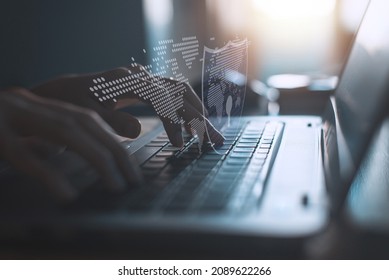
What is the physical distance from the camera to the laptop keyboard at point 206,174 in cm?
36

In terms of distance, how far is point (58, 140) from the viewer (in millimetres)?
398

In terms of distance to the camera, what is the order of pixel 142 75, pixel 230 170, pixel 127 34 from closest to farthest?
pixel 230 170
pixel 142 75
pixel 127 34

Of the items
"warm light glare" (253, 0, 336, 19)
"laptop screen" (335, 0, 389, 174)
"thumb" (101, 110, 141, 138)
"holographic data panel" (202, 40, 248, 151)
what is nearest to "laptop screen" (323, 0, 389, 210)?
"laptop screen" (335, 0, 389, 174)

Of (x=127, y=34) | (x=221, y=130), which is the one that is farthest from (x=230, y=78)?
(x=127, y=34)

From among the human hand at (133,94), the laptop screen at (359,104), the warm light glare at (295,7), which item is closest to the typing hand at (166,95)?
the human hand at (133,94)

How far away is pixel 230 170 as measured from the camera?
0.45 m

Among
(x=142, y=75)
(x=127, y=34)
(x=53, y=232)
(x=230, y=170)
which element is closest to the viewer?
(x=53, y=232)

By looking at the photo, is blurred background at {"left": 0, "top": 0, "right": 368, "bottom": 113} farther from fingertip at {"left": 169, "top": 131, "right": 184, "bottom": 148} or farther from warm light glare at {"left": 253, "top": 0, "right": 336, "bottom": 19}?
warm light glare at {"left": 253, "top": 0, "right": 336, "bottom": 19}

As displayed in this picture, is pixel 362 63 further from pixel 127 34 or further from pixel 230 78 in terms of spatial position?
pixel 127 34

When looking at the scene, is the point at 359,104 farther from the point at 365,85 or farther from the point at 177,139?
the point at 177,139

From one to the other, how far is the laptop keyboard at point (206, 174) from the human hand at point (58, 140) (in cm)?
3

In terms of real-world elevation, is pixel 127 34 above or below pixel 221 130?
above

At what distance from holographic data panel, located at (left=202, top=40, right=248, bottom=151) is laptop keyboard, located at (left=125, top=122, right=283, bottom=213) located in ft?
0.06
